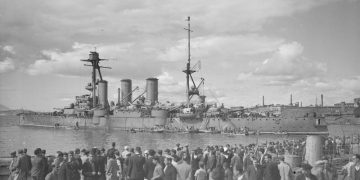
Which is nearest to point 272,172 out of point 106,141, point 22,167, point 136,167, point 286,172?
point 286,172

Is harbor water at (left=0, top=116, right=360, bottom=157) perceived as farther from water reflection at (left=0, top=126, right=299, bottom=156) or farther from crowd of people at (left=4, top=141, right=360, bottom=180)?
crowd of people at (left=4, top=141, right=360, bottom=180)

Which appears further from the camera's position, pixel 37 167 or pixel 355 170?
pixel 37 167

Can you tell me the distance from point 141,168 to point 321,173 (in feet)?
12.0

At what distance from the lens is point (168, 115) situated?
198 feet

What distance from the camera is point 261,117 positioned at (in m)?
51.5

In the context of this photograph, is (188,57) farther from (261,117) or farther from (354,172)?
(354,172)

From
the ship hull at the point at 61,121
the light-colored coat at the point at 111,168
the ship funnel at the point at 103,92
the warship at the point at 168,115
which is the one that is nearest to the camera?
the light-colored coat at the point at 111,168

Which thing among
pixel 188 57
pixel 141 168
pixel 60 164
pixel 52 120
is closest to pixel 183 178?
pixel 141 168

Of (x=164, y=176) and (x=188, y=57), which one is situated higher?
(x=188, y=57)

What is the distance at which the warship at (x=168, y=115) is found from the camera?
49.8m

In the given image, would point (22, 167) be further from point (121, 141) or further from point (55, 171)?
point (121, 141)

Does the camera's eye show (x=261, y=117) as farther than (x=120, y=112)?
No

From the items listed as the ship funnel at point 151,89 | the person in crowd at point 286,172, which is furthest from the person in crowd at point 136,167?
the ship funnel at point 151,89

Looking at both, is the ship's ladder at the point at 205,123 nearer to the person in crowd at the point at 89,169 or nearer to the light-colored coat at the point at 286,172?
the person in crowd at the point at 89,169
